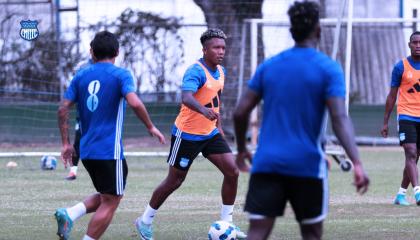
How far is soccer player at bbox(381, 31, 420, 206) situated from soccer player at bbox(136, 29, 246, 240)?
328 centimetres

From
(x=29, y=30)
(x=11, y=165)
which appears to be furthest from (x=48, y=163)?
(x=29, y=30)

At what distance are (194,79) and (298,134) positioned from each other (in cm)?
345

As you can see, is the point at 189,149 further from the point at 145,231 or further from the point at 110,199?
the point at 110,199

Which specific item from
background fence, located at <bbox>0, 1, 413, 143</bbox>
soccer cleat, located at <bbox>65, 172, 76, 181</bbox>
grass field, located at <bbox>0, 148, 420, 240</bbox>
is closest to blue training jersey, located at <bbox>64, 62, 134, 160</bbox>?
grass field, located at <bbox>0, 148, 420, 240</bbox>

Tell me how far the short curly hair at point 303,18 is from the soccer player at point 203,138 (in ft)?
10.6

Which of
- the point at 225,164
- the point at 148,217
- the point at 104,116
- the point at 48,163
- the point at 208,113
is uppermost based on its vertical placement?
the point at 104,116

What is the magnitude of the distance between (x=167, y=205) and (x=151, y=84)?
10.8 metres

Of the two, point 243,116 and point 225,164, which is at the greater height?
point 243,116

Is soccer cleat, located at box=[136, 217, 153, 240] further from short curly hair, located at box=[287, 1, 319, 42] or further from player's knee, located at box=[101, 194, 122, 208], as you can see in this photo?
short curly hair, located at box=[287, 1, 319, 42]

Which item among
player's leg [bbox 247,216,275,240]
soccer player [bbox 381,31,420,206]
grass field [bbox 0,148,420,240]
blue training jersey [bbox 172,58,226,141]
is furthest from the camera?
soccer player [bbox 381,31,420,206]

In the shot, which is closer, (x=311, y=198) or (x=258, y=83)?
(x=311, y=198)

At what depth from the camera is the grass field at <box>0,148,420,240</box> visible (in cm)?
978

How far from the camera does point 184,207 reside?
12.0m

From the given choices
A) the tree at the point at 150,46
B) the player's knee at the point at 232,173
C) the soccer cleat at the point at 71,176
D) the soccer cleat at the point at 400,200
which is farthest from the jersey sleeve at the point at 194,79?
the tree at the point at 150,46
